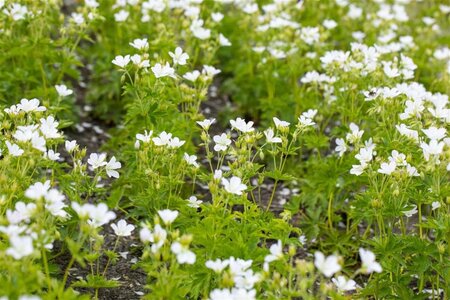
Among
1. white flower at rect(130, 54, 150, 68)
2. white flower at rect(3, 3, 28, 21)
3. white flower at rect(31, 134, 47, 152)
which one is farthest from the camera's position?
white flower at rect(3, 3, 28, 21)

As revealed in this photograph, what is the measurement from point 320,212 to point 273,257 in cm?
168

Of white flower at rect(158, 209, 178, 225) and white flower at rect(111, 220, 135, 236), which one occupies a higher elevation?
white flower at rect(111, 220, 135, 236)

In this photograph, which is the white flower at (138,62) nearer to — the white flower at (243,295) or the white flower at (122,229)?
the white flower at (122,229)

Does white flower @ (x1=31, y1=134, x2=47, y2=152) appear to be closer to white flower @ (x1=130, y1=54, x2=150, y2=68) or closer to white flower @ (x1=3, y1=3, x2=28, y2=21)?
white flower @ (x1=130, y1=54, x2=150, y2=68)

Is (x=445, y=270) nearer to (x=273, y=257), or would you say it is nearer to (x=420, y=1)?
(x=273, y=257)

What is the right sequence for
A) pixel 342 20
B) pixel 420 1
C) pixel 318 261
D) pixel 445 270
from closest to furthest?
1. pixel 318 261
2. pixel 445 270
3. pixel 342 20
4. pixel 420 1

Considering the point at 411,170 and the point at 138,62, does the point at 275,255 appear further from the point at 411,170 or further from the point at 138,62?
the point at 138,62

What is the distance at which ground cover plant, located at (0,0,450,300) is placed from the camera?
3.20 meters

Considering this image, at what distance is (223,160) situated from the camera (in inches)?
207

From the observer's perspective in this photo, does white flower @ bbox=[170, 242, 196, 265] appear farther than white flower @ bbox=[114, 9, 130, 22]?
No

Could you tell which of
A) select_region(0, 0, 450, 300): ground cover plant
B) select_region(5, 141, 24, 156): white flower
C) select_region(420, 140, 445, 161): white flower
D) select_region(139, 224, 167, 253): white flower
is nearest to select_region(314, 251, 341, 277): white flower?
select_region(0, 0, 450, 300): ground cover plant

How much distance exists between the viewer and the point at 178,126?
4.64 m

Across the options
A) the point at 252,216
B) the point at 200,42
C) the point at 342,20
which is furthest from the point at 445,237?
the point at 342,20

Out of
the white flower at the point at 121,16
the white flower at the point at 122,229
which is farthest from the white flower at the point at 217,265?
the white flower at the point at 121,16
